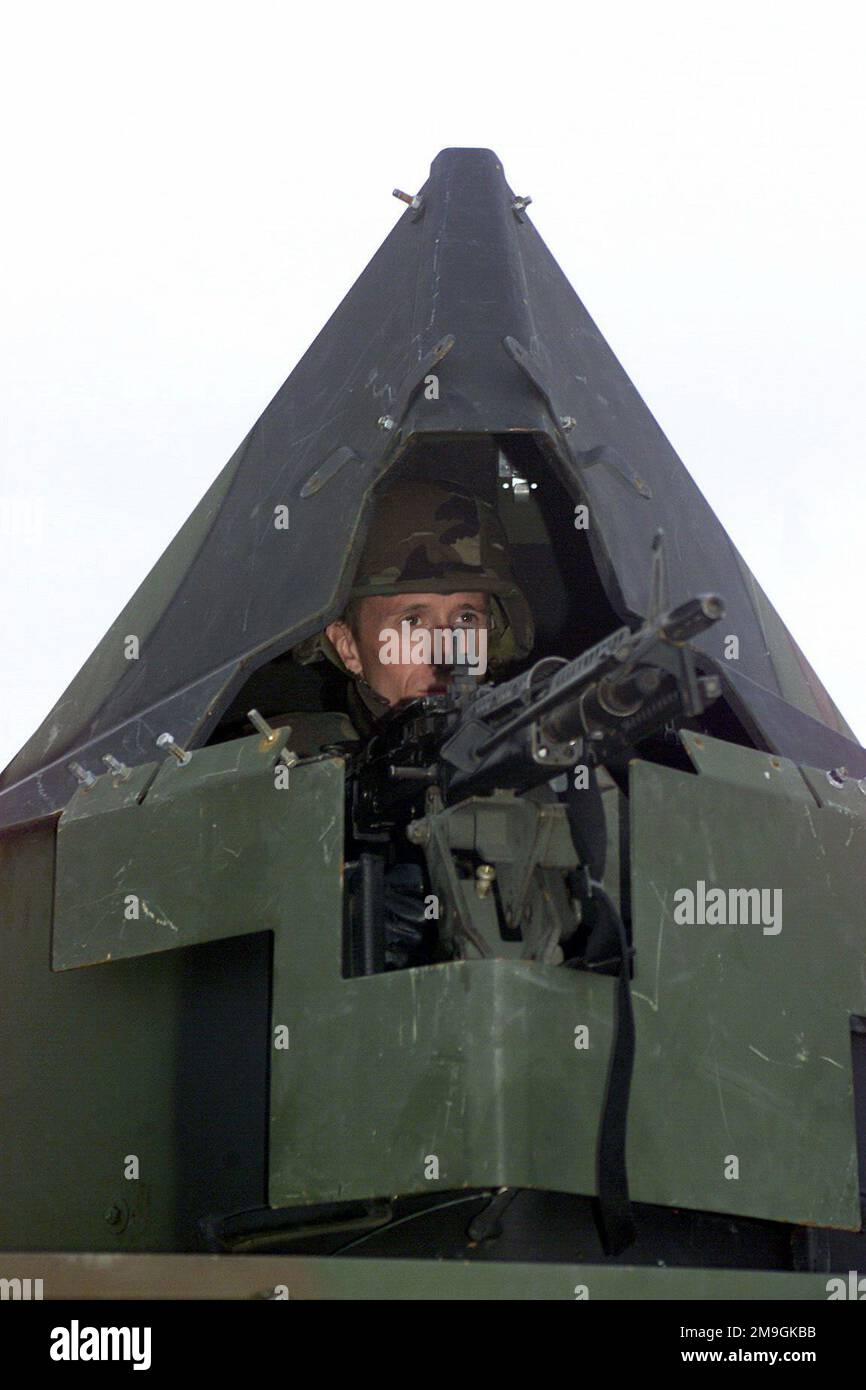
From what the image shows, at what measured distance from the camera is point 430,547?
9.83 m

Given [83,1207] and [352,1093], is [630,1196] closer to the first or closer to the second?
[352,1093]

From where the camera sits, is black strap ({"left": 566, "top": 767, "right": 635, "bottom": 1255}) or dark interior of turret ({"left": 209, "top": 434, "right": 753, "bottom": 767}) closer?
black strap ({"left": 566, "top": 767, "right": 635, "bottom": 1255})

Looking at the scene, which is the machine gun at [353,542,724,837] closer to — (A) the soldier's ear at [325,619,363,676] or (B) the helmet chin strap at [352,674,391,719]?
(B) the helmet chin strap at [352,674,391,719]

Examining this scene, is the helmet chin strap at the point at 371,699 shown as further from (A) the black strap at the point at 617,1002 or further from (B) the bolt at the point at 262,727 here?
(A) the black strap at the point at 617,1002

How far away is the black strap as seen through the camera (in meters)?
7.68

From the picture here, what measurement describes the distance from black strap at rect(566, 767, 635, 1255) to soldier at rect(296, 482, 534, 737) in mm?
1768

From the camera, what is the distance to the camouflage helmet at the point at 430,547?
9.75 meters

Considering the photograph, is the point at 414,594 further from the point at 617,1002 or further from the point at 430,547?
the point at 617,1002

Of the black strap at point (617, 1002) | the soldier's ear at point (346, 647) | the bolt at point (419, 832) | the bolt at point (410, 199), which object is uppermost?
the bolt at point (410, 199)

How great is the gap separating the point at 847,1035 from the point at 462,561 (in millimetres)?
2950

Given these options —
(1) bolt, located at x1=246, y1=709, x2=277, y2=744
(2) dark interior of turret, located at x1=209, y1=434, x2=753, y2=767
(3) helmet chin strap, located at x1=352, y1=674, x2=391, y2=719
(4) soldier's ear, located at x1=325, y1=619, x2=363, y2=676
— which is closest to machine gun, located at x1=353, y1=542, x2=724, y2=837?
(1) bolt, located at x1=246, y1=709, x2=277, y2=744

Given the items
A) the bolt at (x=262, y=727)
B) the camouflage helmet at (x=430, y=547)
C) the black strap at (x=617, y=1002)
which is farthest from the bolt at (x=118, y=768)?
the black strap at (x=617, y=1002)
